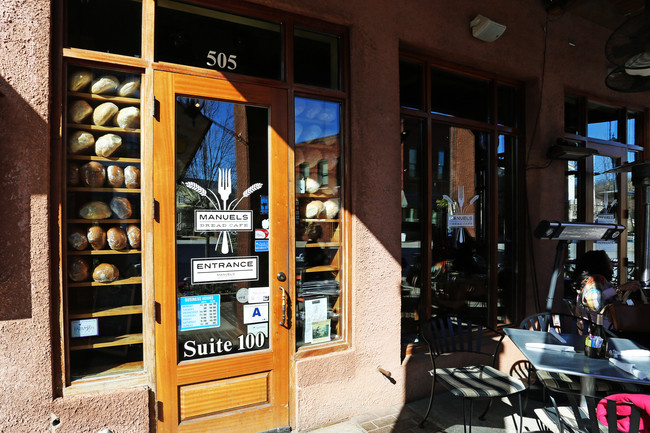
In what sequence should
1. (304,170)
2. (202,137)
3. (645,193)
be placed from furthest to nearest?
(645,193)
(304,170)
(202,137)

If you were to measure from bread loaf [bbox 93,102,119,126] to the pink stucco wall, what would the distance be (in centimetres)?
27

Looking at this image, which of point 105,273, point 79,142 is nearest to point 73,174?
point 79,142

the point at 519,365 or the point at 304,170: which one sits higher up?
the point at 304,170

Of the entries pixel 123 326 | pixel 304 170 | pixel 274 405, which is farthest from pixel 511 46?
pixel 123 326

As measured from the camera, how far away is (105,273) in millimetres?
2781

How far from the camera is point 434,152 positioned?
4105mm

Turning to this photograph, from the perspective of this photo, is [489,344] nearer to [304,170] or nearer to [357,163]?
[357,163]

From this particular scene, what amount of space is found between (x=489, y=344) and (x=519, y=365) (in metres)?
0.38

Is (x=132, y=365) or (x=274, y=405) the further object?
(x=274, y=405)

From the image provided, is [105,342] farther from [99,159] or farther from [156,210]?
[99,159]

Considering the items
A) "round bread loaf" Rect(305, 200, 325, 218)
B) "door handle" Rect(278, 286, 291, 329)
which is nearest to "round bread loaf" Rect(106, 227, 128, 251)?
"door handle" Rect(278, 286, 291, 329)

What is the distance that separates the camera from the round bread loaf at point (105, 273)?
277 cm

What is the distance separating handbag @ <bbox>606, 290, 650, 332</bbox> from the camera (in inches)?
135

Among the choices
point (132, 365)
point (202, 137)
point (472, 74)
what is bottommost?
point (132, 365)
